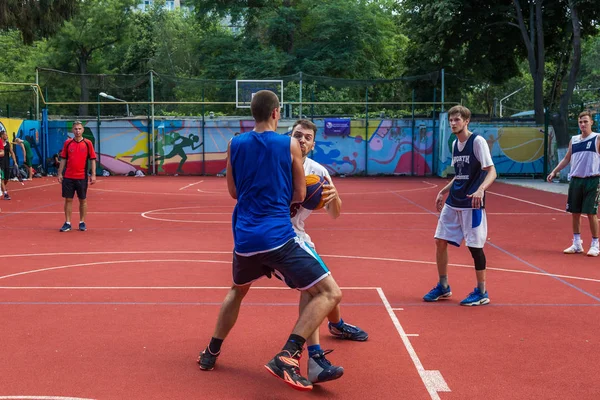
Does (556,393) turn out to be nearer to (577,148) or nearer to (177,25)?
(577,148)

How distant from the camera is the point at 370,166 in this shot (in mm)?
32531

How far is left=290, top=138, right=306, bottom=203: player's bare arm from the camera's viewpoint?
4391 millimetres

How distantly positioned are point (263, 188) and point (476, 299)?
318 cm

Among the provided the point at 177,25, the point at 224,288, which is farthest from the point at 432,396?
the point at 177,25

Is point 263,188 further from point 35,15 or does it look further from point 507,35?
point 507,35

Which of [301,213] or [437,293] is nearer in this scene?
[301,213]

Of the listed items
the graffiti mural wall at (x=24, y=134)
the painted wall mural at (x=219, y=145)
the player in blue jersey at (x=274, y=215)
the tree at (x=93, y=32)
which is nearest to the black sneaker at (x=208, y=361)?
the player in blue jersey at (x=274, y=215)

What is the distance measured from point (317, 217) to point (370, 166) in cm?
1797

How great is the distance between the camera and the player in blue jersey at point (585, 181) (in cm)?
993

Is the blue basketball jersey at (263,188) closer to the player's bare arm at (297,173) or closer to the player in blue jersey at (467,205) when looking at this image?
the player's bare arm at (297,173)

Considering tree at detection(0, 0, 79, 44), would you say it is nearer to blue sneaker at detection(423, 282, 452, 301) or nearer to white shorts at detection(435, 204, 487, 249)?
white shorts at detection(435, 204, 487, 249)

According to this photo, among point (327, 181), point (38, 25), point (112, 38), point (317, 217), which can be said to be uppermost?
point (112, 38)

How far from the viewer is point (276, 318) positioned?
6.21 metres

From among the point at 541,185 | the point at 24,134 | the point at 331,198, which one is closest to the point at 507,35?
the point at 541,185
